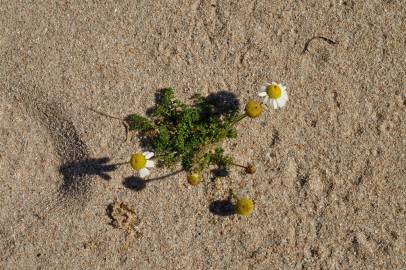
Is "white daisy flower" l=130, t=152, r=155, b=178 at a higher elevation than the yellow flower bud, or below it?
higher

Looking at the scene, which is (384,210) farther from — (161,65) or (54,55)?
(54,55)

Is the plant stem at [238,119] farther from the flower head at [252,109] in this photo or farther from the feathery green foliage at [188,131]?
the flower head at [252,109]

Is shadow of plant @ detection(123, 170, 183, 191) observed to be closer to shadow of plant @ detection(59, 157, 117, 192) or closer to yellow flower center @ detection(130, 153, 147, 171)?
shadow of plant @ detection(59, 157, 117, 192)

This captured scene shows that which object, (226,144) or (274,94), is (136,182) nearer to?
(226,144)

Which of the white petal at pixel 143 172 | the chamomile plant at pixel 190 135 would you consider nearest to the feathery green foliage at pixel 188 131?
the chamomile plant at pixel 190 135

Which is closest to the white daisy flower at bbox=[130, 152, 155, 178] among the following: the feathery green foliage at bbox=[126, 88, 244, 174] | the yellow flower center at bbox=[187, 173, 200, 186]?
the feathery green foliage at bbox=[126, 88, 244, 174]

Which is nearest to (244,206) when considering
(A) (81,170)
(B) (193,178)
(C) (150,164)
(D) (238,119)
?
(B) (193,178)
